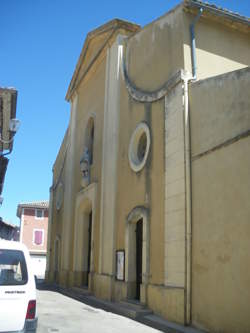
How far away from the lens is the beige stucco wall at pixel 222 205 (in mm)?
7035

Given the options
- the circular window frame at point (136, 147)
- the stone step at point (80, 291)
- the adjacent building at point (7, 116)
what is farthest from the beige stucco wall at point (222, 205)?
the stone step at point (80, 291)

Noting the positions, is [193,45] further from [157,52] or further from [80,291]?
[80,291]

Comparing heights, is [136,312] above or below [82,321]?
above

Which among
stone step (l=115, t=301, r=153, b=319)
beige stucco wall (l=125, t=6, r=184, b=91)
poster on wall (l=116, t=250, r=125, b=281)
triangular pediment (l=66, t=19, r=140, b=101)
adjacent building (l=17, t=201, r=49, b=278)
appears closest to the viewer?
stone step (l=115, t=301, r=153, b=319)

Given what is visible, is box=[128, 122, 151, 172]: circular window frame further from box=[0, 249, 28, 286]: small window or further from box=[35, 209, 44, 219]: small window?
box=[35, 209, 44, 219]: small window

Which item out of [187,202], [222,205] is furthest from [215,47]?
[222,205]

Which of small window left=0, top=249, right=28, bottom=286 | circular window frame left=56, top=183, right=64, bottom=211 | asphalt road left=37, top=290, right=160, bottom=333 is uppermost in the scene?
circular window frame left=56, top=183, right=64, bottom=211

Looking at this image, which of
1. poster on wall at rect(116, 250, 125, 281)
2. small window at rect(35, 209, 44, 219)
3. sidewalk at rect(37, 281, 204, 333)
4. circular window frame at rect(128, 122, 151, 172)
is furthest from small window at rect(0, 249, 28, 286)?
small window at rect(35, 209, 44, 219)

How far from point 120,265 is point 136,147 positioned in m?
3.70

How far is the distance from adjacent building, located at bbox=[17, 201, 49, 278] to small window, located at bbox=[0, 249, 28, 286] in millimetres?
36164

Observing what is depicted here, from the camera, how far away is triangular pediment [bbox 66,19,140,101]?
15.0 metres

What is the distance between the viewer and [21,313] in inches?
192

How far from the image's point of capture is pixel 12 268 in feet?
17.2

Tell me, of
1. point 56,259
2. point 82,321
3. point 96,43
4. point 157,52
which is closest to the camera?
point 82,321
